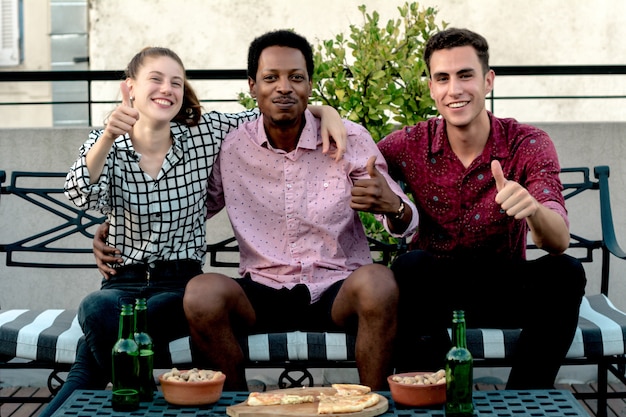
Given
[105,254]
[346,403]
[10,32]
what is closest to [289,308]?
[105,254]

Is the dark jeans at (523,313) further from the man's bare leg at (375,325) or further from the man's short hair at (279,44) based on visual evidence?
the man's short hair at (279,44)

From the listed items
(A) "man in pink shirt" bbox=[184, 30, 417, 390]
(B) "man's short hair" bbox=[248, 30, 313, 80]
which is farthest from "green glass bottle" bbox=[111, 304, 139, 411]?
(B) "man's short hair" bbox=[248, 30, 313, 80]

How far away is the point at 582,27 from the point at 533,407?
655 centimetres

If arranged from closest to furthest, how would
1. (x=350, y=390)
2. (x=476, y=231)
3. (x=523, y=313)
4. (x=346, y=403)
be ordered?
(x=346, y=403)
(x=350, y=390)
(x=523, y=313)
(x=476, y=231)

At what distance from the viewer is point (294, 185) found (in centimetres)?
359

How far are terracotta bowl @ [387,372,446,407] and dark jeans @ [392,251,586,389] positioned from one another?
0.55m

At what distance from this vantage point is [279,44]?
358 cm

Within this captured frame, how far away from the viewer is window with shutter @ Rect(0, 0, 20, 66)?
939cm

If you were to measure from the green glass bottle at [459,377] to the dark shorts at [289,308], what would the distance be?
2.49 feet

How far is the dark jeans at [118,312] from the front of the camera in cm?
313

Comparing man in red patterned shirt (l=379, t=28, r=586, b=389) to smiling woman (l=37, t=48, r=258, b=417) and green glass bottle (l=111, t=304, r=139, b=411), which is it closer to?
smiling woman (l=37, t=48, r=258, b=417)

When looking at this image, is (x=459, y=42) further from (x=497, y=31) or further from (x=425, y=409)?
(x=497, y=31)

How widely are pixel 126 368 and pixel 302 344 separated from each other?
30.7 inches

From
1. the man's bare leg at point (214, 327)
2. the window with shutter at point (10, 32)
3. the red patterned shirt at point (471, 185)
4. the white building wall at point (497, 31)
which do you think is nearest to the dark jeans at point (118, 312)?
the man's bare leg at point (214, 327)
